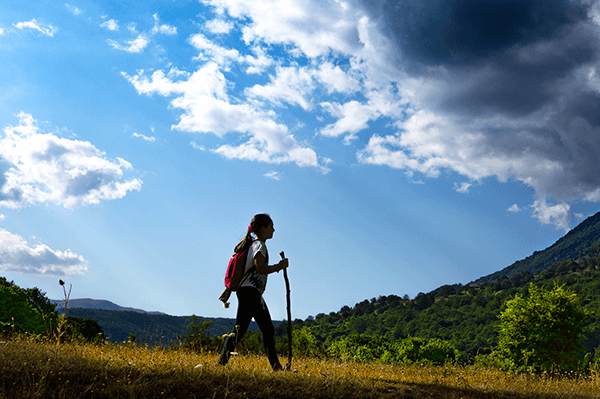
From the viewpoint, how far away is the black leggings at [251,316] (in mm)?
6012

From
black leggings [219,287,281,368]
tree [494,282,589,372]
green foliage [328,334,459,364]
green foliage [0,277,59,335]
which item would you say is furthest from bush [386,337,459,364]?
green foliage [0,277,59,335]

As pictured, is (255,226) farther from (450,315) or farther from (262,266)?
(450,315)

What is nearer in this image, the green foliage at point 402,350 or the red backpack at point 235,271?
the red backpack at point 235,271

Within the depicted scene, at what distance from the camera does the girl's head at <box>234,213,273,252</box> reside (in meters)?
6.29

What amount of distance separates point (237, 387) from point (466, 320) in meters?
57.2

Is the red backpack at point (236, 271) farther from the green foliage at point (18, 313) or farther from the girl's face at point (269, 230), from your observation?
the green foliage at point (18, 313)

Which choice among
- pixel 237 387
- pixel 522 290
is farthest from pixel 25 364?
pixel 522 290

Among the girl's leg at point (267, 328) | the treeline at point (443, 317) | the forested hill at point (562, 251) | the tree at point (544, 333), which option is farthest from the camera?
the forested hill at point (562, 251)

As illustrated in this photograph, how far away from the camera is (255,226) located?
636cm

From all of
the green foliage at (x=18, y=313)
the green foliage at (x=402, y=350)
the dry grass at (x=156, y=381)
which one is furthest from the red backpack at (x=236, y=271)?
the green foliage at (x=402, y=350)

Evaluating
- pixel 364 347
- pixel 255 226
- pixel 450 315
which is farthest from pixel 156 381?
pixel 450 315

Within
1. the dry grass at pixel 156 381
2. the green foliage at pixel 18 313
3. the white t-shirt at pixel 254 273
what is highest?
the white t-shirt at pixel 254 273

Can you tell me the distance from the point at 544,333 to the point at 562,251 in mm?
168753

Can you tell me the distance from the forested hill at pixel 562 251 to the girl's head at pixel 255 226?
478 feet
